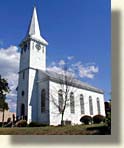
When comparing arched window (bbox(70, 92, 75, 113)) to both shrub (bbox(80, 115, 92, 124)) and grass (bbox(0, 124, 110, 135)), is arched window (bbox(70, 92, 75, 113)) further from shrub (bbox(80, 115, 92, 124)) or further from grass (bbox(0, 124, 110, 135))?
grass (bbox(0, 124, 110, 135))

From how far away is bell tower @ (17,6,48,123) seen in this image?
12539 mm

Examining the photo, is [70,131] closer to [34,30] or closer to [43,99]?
[43,99]

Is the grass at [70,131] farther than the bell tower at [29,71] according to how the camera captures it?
No

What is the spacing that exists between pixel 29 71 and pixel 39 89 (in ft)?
3.62

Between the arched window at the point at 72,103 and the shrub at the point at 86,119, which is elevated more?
the arched window at the point at 72,103

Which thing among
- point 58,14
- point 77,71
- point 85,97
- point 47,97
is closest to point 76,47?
point 58,14

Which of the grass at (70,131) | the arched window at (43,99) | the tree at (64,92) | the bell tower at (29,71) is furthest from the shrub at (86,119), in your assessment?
the grass at (70,131)

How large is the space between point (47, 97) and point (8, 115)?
203 cm

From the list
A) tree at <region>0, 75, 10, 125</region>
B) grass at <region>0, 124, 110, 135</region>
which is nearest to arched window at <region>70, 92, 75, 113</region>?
tree at <region>0, 75, 10, 125</region>

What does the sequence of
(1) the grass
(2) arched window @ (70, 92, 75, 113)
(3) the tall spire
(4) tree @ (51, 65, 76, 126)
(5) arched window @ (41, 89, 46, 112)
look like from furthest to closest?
1. (2) arched window @ (70, 92, 75, 113)
2. (5) arched window @ (41, 89, 46, 112)
3. (4) tree @ (51, 65, 76, 126)
4. (3) the tall spire
5. (1) the grass

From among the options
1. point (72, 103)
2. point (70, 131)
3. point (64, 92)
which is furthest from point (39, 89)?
point (70, 131)

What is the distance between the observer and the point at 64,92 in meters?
12.5

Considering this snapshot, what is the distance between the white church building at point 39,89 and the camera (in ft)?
40.1

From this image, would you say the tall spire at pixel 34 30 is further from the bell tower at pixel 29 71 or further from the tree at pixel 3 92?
the tree at pixel 3 92
